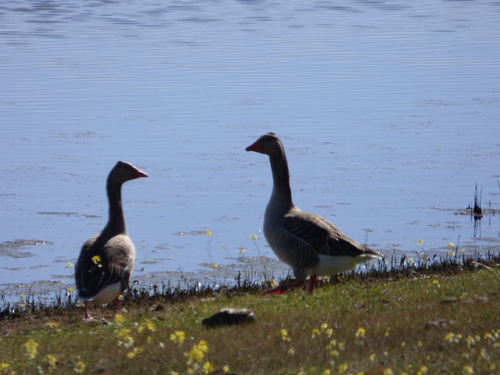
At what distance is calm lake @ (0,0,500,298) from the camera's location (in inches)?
602

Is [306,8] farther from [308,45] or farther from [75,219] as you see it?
[75,219]

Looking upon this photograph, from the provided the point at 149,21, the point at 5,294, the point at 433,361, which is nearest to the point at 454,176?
the point at 5,294

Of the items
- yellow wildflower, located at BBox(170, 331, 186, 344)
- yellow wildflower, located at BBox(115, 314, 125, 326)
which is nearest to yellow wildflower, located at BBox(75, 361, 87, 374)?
yellow wildflower, located at BBox(170, 331, 186, 344)

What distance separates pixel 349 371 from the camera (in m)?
6.59

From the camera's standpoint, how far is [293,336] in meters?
7.80

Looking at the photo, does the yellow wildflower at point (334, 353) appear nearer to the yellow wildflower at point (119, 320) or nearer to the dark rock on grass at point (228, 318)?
the dark rock on grass at point (228, 318)

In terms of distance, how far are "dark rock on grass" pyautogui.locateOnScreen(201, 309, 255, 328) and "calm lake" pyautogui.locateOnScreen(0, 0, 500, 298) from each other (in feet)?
15.8

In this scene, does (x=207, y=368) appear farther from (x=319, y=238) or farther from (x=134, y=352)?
(x=319, y=238)

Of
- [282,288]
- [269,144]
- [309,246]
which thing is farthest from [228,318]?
[269,144]

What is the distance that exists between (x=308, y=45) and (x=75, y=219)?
1047 inches

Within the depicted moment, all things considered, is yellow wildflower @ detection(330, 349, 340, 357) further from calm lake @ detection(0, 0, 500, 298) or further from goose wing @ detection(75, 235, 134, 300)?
calm lake @ detection(0, 0, 500, 298)

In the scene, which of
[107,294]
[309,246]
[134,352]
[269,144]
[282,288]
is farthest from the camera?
[269,144]

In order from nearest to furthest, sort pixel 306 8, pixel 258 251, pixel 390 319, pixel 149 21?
pixel 390 319, pixel 258 251, pixel 149 21, pixel 306 8

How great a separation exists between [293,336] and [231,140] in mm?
14408
